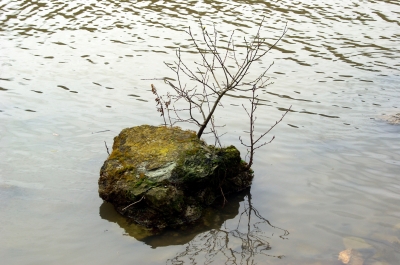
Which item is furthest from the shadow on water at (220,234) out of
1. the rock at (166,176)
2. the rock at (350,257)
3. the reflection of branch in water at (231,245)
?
the rock at (350,257)

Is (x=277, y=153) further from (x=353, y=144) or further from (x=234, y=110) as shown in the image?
(x=234, y=110)

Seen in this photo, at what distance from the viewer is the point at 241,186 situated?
21.4 feet

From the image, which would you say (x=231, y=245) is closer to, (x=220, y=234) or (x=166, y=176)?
(x=220, y=234)

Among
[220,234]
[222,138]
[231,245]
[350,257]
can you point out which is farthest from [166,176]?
[222,138]

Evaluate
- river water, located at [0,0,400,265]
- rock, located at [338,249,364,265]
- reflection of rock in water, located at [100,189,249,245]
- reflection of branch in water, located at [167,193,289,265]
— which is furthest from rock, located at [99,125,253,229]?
rock, located at [338,249,364,265]

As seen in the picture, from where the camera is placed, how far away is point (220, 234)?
5613 mm

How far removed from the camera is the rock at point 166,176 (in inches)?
223

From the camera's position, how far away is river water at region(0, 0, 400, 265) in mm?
5422

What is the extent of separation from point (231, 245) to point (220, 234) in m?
0.24

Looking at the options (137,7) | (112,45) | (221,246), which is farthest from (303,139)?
(137,7)

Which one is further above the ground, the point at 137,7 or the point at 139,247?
the point at 139,247

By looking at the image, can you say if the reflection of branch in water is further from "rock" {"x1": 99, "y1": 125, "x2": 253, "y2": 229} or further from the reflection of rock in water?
"rock" {"x1": 99, "y1": 125, "x2": 253, "y2": 229}

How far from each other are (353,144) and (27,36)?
9.77 m

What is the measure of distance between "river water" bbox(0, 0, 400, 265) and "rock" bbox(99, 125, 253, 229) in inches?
7.9
